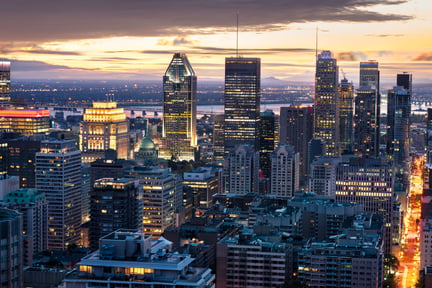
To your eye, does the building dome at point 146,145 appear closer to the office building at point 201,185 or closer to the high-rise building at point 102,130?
the high-rise building at point 102,130

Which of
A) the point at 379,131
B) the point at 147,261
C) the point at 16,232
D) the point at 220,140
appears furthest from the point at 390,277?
the point at 379,131

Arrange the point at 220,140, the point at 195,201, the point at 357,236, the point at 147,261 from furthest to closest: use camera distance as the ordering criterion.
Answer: the point at 220,140, the point at 195,201, the point at 357,236, the point at 147,261

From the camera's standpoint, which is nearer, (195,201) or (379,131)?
(195,201)

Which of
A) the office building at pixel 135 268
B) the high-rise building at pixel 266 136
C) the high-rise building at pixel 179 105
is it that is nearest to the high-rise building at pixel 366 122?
the high-rise building at pixel 266 136

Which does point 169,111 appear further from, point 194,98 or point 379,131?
point 379,131

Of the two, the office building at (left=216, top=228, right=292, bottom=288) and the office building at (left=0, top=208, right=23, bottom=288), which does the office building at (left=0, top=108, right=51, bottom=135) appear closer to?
the office building at (left=216, top=228, right=292, bottom=288)

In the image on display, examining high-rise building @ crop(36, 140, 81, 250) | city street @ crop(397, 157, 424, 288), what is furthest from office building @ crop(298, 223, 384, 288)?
high-rise building @ crop(36, 140, 81, 250)
